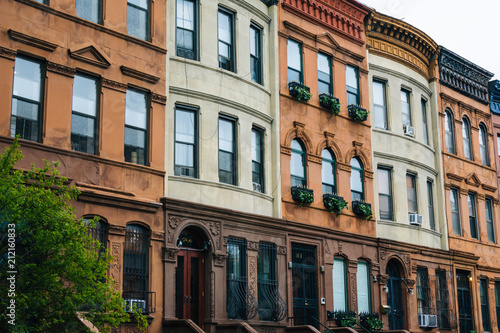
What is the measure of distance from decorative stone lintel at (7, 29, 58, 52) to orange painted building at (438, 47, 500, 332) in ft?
65.7

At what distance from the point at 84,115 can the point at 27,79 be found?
5.94ft

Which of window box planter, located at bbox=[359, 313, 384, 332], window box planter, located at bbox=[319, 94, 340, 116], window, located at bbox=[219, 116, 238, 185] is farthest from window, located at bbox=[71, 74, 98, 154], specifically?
window box planter, located at bbox=[359, 313, 384, 332]

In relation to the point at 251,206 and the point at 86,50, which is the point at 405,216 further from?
the point at 86,50

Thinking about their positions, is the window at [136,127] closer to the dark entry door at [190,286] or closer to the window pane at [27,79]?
the window pane at [27,79]

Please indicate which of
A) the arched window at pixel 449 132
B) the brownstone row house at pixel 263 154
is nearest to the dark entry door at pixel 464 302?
the brownstone row house at pixel 263 154

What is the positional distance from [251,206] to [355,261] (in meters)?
5.72

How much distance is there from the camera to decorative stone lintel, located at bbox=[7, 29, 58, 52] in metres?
18.3

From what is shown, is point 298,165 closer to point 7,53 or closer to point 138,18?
point 138,18

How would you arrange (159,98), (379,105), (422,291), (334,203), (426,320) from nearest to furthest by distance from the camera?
(159,98)
(334,203)
(426,320)
(422,291)
(379,105)

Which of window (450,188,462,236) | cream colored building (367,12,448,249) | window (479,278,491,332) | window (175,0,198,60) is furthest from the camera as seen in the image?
window (479,278,491,332)

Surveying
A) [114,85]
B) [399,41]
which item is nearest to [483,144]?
[399,41]

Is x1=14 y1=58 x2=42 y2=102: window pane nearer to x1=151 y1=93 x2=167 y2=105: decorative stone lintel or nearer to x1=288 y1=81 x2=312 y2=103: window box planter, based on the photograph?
x1=151 y1=93 x2=167 y2=105: decorative stone lintel

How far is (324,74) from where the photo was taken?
28.3 meters

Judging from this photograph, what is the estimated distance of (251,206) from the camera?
2366 centimetres
